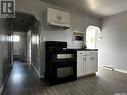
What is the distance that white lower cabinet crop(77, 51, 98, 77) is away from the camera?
3868 millimetres

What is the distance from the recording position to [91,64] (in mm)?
4266

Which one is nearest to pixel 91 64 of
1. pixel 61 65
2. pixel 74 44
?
pixel 74 44

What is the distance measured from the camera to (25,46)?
9.71 metres

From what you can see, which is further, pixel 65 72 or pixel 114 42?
pixel 114 42

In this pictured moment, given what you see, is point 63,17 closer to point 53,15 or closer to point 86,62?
point 53,15

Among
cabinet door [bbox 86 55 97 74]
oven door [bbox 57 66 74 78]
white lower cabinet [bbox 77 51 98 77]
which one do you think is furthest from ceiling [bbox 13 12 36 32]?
cabinet door [bbox 86 55 97 74]

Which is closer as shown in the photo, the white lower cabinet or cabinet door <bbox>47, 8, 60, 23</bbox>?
cabinet door <bbox>47, 8, 60, 23</bbox>

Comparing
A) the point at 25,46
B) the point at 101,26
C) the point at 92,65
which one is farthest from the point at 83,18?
the point at 25,46

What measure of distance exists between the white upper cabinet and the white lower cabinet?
1.22 meters

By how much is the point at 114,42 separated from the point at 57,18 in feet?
10.4

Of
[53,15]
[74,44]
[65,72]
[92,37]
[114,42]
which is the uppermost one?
[53,15]

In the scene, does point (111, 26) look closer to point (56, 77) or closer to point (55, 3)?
point (55, 3)

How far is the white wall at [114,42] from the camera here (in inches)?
186

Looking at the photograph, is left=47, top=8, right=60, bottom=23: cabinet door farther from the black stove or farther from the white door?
the black stove
